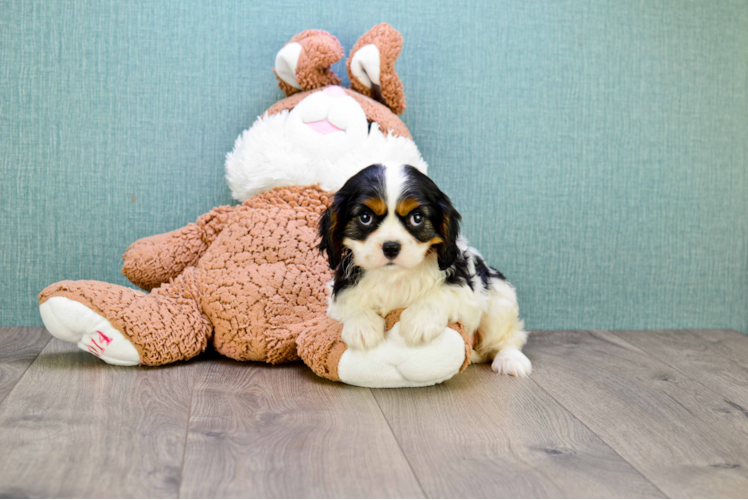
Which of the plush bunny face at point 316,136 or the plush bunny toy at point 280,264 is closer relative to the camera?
the plush bunny toy at point 280,264

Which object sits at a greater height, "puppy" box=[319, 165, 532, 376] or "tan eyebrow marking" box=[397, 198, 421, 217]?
"tan eyebrow marking" box=[397, 198, 421, 217]

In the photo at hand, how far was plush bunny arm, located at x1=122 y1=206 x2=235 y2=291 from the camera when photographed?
2084 millimetres

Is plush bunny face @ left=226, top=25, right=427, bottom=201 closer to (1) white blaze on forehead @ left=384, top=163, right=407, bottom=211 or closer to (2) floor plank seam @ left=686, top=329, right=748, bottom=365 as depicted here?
(1) white blaze on forehead @ left=384, top=163, right=407, bottom=211

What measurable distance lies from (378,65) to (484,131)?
1.82 feet

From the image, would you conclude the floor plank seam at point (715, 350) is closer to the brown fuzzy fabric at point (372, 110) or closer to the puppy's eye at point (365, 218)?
the brown fuzzy fabric at point (372, 110)

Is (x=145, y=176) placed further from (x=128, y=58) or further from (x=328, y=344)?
(x=328, y=344)

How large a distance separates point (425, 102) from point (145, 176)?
3.57ft

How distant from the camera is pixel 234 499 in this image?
Answer: 113 centimetres

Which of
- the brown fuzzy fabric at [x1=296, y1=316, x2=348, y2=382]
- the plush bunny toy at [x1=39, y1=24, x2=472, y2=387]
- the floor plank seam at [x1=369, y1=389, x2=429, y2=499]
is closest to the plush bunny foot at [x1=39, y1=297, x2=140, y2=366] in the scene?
the plush bunny toy at [x1=39, y1=24, x2=472, y2=387]

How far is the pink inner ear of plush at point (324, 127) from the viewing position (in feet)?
6.97

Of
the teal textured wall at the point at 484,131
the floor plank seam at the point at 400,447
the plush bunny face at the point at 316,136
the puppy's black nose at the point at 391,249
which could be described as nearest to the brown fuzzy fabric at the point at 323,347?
the floor plank seam at the point at 400,447

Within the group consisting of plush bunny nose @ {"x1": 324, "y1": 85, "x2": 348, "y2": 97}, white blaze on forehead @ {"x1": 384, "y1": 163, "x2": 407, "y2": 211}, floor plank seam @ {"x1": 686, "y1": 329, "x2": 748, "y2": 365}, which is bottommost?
floor plank seam @ {"x1": 686, "y1": 329, "x2": 748, "y2": 365}

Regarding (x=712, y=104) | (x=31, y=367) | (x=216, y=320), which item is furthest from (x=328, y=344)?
(x=712, y=104)

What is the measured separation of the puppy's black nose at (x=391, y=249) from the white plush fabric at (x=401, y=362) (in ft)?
0.90
